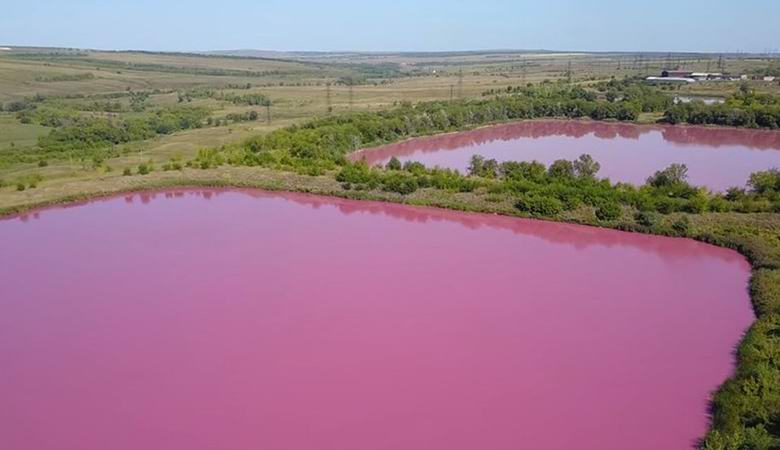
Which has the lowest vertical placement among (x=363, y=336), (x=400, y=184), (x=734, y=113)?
(x=363, y=336)

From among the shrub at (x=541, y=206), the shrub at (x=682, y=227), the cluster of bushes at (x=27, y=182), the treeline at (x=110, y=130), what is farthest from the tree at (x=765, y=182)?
the treeline at (x=110, y=130)

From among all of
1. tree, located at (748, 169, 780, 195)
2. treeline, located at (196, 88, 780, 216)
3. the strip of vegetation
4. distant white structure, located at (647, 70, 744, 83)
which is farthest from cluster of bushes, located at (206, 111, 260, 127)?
distant white structure, located at (647, 70, 744, 83)

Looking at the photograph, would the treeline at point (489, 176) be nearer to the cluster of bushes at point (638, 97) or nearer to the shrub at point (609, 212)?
the shrub at point (609, 212)

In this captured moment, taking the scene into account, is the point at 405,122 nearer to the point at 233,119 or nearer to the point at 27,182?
the point at 233,119

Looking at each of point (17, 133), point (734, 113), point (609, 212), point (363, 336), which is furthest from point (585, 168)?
point (17, 133)

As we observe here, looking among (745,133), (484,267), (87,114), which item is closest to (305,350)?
(484,267)

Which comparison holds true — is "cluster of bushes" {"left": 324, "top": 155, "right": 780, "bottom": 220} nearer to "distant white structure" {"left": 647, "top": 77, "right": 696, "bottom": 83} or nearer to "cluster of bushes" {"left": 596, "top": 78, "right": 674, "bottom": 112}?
"cluster of bushes" {"left": 596, "top": 78, "right": 674, "bottom": 112}
